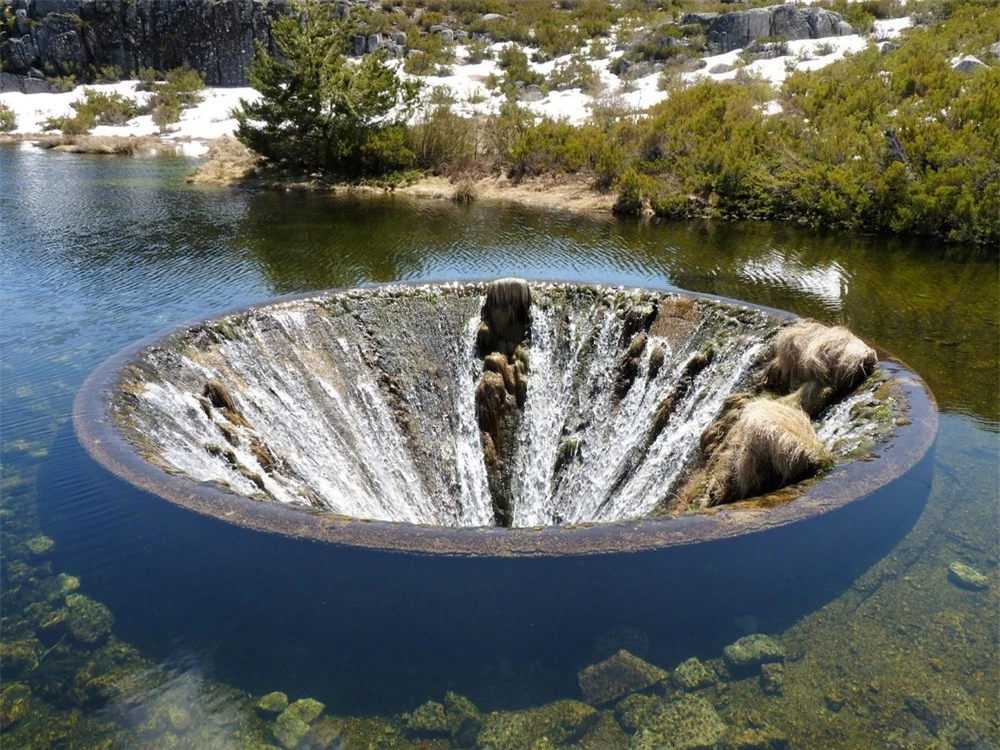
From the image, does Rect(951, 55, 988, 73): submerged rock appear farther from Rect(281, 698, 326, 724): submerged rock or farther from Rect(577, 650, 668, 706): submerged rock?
Rect(281, 698, 326, 724): submerged rock

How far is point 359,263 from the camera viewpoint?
17828mm

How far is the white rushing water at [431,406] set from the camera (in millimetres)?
8641

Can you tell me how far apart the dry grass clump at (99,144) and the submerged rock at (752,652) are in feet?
138

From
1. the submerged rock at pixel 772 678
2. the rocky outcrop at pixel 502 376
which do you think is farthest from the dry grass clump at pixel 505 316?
the submerged rock at pixel 772 678

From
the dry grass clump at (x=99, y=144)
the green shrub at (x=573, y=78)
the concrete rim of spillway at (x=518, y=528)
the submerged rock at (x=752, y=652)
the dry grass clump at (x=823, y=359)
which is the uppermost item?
the green shrub at (x=573, y=78)

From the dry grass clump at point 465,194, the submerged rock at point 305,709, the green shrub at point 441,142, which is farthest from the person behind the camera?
the green shrub at point 441,142

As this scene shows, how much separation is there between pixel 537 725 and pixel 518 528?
151 cm

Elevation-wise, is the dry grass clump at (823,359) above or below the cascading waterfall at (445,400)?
above

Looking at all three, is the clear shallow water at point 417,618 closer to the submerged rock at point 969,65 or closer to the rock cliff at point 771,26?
the submerged rock at point 969,65

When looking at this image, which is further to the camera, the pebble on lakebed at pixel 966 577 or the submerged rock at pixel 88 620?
the pebble on lakebed at pixel 966 577

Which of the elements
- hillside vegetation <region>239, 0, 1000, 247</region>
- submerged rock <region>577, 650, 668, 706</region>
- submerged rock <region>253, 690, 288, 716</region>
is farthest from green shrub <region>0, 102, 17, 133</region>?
submerged rock <region>577, 650, 668, 706</region>

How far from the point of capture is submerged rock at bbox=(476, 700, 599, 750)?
4512 mm

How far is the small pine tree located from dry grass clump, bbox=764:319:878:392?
2568cm

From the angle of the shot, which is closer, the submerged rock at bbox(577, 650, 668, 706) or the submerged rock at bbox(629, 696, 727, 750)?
the submerged rock at bbox(629, 696, 727, 750)
